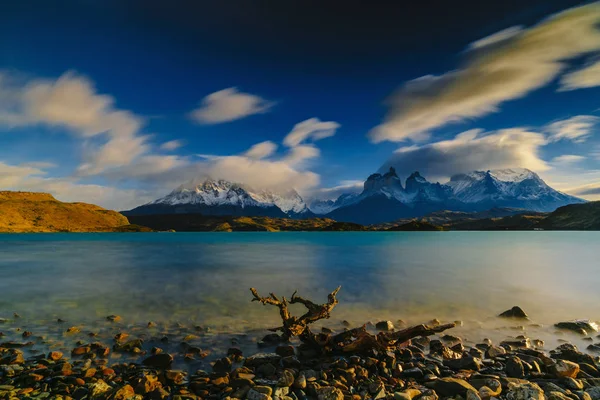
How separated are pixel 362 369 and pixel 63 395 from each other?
9.90 meters

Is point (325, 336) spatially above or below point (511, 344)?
above

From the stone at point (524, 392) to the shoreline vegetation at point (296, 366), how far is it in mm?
27

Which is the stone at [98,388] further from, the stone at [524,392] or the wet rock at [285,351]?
the stone at [524,392]

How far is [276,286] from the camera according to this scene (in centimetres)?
3597

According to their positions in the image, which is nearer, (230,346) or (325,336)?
(325,336)

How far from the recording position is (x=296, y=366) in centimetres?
1302

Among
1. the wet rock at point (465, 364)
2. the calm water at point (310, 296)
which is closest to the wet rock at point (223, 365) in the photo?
the calm water at point (310, 296)

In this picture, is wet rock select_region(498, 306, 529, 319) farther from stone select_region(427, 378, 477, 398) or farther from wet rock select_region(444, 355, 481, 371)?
stone select_region(427, 378, 477, 398)

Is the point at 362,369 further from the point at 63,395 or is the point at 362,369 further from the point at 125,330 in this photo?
the point at 125,330

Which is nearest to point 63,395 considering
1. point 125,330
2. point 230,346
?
point 230,346

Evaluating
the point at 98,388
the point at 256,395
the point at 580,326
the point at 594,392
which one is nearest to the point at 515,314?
the point at 580,326

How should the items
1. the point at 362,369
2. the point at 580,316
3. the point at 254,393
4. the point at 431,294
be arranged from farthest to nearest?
the point at 431,294 → the point at 580,316 → the point at 362,369 → the point at 254,393

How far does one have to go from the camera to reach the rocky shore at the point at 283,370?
34.0 ft

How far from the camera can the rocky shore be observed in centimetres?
1037
